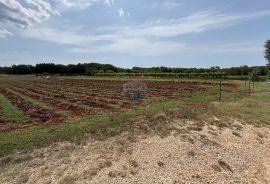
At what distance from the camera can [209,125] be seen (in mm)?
12797

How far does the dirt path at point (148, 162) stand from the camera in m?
7.34

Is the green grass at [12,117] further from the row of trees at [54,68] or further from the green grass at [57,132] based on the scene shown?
the row of trees at [54,68]

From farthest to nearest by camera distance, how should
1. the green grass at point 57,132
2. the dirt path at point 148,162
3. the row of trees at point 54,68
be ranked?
1. the row of trees at point 54,68
2. the green grass at point 57,132
3. the dirt path at point 148,162

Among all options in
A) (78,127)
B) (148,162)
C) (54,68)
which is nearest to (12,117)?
(78,127)

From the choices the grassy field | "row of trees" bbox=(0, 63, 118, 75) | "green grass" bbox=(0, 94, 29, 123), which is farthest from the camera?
"row of trees" bbox=(0, 63, 118, 75)

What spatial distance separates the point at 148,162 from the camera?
27.7 ft

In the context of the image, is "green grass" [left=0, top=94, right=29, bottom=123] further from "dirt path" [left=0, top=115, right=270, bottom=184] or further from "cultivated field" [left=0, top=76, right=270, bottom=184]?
"dirt path" [left=0, top=115, right=270, bottom=184]

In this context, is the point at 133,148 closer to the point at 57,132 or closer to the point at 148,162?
the point at 148,162

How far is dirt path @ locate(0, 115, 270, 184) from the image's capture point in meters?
7.34

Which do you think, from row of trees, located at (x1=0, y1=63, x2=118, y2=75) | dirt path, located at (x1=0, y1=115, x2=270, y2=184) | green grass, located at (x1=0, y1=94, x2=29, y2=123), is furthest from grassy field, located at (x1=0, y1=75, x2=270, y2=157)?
row of trees, located at (x1=0, y1=63, x2=118, y2=75)

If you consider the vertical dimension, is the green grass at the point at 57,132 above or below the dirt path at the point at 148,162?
above

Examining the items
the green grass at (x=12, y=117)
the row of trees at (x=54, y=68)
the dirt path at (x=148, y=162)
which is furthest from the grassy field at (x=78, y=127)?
the row of trees at (x=54, y=68)

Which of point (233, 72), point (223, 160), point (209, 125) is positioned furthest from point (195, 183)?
point (233, 72)

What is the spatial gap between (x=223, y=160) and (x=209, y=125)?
12.0 feet
